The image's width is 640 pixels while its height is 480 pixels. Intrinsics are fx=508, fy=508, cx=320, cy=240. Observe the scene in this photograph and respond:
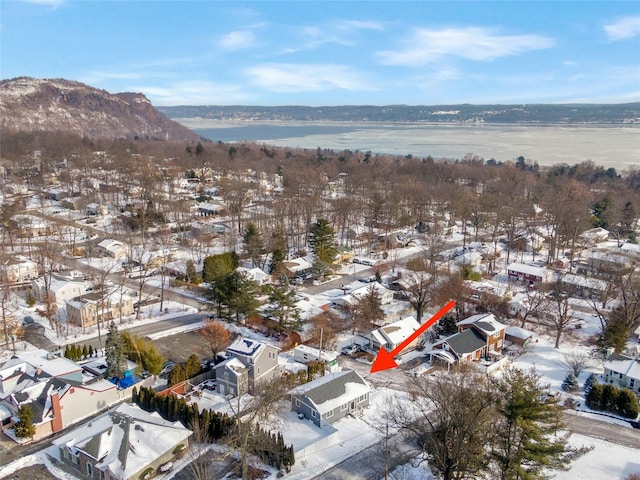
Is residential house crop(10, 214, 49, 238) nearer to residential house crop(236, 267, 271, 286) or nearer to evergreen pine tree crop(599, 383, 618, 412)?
residential house crop(236, 267, 271, 286)

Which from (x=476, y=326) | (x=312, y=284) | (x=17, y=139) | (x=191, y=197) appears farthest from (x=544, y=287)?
(x=17, y=139)

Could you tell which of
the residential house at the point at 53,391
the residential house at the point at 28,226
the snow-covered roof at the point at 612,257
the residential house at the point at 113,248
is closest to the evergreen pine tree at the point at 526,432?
the residential house at the point at 53,391

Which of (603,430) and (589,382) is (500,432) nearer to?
(603,430)

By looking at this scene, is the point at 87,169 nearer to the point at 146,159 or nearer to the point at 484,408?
the point at 146,159

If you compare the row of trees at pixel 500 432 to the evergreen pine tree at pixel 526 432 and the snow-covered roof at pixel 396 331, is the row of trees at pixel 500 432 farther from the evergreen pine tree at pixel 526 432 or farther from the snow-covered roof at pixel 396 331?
the snow-covered roof at pixel 396 331

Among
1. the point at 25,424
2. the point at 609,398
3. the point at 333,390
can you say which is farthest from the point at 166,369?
the point at 609,398

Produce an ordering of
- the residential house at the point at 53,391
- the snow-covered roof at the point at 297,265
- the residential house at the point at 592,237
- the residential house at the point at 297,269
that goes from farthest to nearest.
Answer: the residential house at the point at 592,237 < the snow-covered roof at the point at 297,265 < the residential house at the point at 297,269 < the residential house at the point at 53,391
